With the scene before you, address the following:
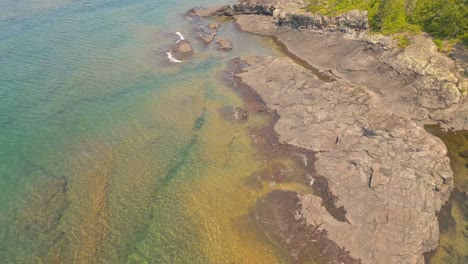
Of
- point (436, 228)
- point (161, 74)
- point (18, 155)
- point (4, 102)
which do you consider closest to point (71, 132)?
point (18, 155)

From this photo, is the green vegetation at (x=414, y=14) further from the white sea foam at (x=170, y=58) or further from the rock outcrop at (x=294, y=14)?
the white sea foam at (x=170, y=58)

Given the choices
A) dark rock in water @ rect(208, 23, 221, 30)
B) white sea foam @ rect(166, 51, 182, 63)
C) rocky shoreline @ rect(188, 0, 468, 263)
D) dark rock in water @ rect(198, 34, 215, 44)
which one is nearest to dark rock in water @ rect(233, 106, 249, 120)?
rocky shoreline @ rect(188, 0, 468, 263)

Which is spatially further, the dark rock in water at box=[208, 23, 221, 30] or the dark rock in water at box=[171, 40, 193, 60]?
the dark rock in water at box=[208, 23, 221, 30]

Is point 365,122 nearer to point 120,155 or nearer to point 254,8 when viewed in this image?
point 120,155

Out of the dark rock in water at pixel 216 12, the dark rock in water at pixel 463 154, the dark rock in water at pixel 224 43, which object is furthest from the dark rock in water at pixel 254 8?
the dark rock in water at pixel 463 154

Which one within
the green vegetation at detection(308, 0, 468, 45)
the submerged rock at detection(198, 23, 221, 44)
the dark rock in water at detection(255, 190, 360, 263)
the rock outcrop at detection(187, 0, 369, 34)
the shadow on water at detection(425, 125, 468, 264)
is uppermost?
the green vegetation at detection(308, 0, 468, 45)

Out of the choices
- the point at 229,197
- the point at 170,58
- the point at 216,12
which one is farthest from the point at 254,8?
the point at 229,197

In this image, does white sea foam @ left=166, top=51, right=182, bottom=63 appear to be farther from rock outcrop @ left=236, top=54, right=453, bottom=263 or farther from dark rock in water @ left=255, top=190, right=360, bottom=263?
dark rock in water @ left=255, top=190, right=360, bottom=263
